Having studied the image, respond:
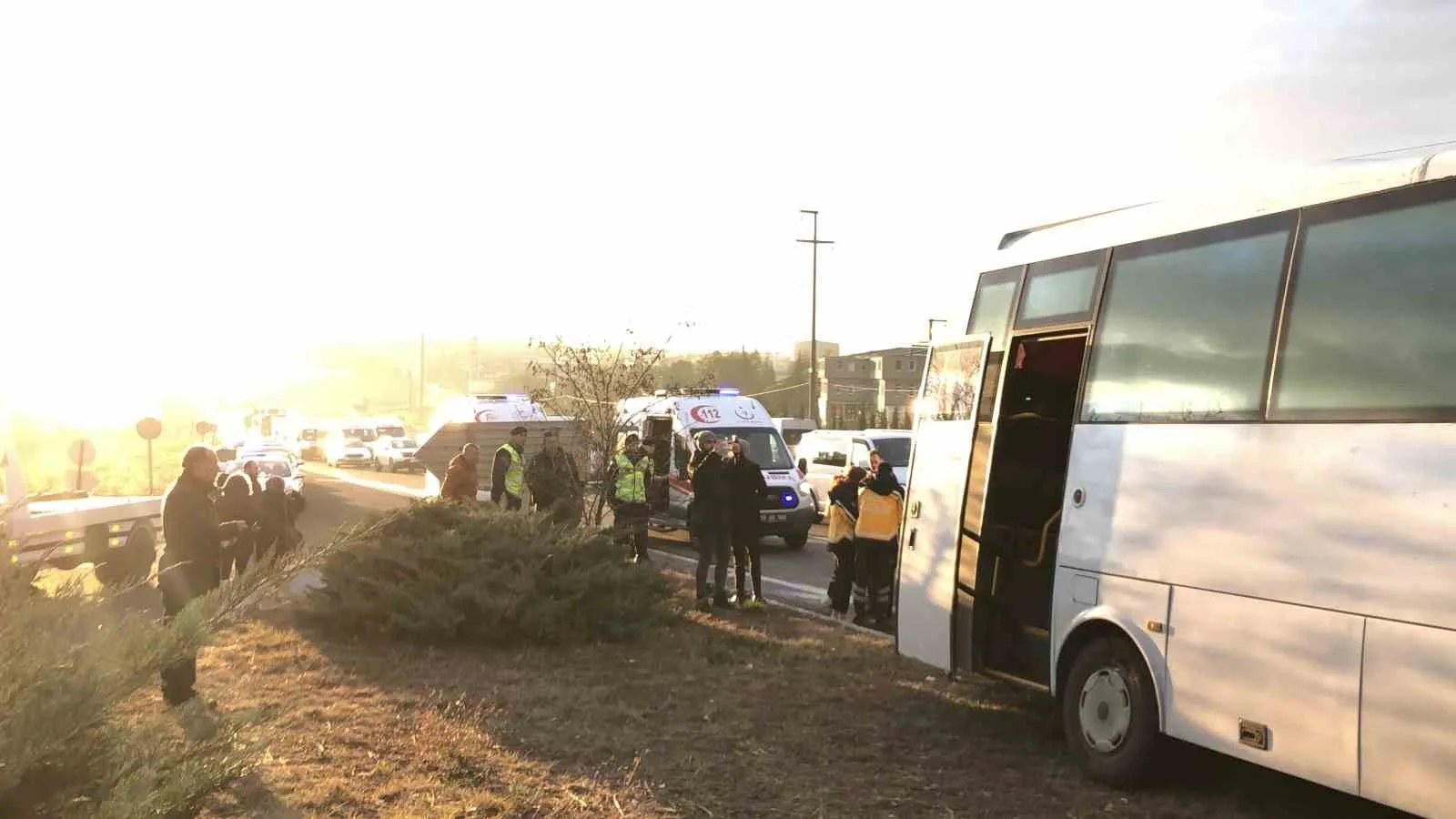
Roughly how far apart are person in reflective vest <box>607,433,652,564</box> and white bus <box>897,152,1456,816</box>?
254 inches

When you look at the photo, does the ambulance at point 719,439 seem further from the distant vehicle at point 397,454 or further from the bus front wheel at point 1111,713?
the distant vehicle at point 397,454

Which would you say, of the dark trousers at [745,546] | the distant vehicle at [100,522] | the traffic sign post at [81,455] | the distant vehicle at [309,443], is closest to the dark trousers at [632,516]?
the dark trousers at [745,546]

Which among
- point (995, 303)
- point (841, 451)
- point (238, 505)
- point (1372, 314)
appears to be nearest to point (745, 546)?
point (238, 505)

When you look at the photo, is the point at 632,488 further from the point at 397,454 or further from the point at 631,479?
the point at 397,454

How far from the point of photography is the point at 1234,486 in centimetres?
523

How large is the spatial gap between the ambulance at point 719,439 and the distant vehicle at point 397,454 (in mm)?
30347

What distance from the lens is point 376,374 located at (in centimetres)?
15338

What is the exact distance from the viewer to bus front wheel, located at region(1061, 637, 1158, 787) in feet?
18.7

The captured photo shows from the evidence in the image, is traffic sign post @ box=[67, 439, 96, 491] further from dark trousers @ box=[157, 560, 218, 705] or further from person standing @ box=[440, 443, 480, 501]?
dark trousers @ box=[157, 560, 218, 705]

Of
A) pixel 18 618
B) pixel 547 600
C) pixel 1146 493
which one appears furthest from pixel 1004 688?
pixel 18 618

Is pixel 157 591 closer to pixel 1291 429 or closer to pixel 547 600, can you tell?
pixel 1291 429

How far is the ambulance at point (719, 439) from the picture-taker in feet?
60.7

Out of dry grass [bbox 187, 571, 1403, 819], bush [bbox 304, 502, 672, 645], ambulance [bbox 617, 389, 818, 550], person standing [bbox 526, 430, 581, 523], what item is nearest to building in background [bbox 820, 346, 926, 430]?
ambulance [bbox 617, 389, 818, 550]

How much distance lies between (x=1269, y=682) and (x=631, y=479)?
927 cm
